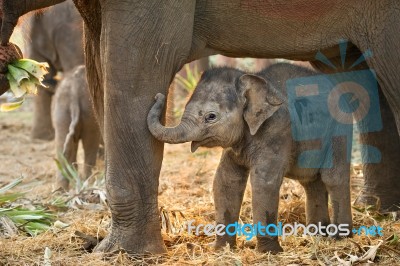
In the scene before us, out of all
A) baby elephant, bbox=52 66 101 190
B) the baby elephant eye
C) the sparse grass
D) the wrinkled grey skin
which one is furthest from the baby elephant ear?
the wrinkled grey skin

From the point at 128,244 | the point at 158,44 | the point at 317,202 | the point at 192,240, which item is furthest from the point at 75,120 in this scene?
the point at 158,44

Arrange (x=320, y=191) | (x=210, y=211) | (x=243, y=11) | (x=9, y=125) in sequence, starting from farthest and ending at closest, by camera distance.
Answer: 1. (x=9, y=125)
2. (x=210, y=211)
3. (x=320, y=191)
4. (x=243, y=11)

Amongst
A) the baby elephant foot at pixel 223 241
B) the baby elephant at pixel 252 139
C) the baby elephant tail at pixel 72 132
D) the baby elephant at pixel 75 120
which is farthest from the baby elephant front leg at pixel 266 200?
the baby elephant tail at pixel 72 132

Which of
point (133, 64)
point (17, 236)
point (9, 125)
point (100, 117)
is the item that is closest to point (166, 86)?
point (133, 64)

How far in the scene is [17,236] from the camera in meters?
5.34

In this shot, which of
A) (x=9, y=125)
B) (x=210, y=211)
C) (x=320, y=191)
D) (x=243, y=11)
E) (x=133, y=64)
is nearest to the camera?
(x=133, y=64)

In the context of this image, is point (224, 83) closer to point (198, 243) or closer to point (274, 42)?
point (274, 42)

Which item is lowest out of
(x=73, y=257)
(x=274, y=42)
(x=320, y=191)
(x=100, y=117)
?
(x=73, y=257)

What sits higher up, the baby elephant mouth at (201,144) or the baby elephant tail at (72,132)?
the baby elephant tail at (72,132)

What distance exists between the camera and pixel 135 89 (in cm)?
462

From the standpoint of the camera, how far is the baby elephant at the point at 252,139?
15.4 ft

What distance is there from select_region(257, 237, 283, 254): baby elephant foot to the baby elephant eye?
71 cm

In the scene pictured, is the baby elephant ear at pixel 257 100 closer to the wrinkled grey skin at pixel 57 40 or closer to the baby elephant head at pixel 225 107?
the baby elephant head at pixel 225 107

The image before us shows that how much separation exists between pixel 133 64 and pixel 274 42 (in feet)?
2.89
